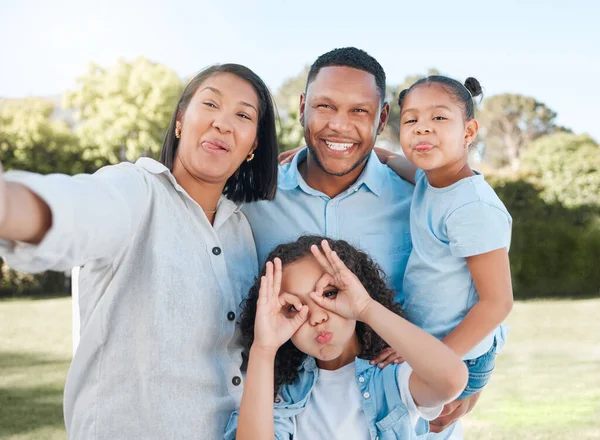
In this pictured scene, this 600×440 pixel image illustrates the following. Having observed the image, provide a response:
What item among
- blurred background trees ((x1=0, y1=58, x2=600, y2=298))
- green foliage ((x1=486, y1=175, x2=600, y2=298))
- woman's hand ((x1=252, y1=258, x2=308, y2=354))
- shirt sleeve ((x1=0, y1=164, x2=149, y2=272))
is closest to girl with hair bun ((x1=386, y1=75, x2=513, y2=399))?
woman's hand ((x1=252, y1=258, x2=308, y2=354))

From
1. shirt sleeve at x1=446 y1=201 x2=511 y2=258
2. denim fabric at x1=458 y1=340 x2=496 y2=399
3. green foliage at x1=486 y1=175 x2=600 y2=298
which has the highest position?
shirt sleeve at x1=446 y1=201 x2=511 y2=258

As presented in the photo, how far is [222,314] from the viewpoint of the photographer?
7.75 ft

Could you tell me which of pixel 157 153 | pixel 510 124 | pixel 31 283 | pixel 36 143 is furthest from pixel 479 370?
pixel 510 124

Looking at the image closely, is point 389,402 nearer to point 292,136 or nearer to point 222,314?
point 222,314

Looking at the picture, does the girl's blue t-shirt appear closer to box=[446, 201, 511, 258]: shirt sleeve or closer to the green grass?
box=[446, 201, 511, 258]: shirt sleeve

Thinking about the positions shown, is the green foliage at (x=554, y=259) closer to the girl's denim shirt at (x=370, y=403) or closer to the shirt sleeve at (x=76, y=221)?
the girl's denim shirt at (x=370, y=403)

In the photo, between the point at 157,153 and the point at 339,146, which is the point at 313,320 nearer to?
the point at 339,146

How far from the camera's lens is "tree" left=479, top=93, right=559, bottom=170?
180 feet

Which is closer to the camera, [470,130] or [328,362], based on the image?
[328,362]

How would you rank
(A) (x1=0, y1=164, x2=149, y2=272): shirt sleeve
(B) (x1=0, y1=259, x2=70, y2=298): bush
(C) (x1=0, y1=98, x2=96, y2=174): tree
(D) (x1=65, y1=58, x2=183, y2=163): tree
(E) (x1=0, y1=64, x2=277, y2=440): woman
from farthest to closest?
(D) (x1=65, y1=58, x2=183, y2=163): tree → (C) (x1=0, y1=98, x2=96, y2=174): tree → (B) (x1=0, y1=259, x2=70, y2=298): bush → (E) (x1=0, y1=64, x2=277, y2=440): woman → (A) (x1=0, y1=164, x2=149, y2=272): shirt sleeve

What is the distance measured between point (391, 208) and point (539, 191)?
16698 millimetres

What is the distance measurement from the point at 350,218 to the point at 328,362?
722 mm

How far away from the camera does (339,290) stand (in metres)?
2.30

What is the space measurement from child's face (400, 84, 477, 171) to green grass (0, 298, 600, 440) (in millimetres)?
4320
